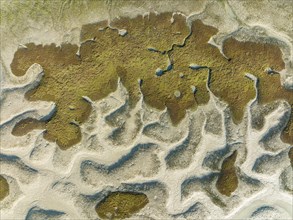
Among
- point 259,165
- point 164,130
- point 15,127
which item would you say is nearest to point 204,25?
point 164,130

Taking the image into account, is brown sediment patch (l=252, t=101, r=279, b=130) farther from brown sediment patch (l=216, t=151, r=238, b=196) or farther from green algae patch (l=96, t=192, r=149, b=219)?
green algae patch (l=96, t=192, r=149, b=219)

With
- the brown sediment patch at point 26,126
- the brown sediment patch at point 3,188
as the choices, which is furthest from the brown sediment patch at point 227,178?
the brown sediment patch at point 3,188

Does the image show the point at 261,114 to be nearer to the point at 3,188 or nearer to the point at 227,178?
the point at 227,178

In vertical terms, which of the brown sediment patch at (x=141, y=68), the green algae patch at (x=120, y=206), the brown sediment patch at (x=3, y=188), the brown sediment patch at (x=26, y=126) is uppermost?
the brown sediment patch at (x=141, y=68)

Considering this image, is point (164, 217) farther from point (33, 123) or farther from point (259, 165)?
point (33, 123)

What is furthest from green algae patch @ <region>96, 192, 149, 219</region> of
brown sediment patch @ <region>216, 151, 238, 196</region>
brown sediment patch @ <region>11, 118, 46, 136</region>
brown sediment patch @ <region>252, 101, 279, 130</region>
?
brown sediment patch @ <region>252, 101, 279, 130</region>

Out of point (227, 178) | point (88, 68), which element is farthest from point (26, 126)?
point (227, 178)

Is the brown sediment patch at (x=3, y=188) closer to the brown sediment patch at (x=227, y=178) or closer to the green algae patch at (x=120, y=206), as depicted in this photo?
the green algae patch at (x=120, y=206)
